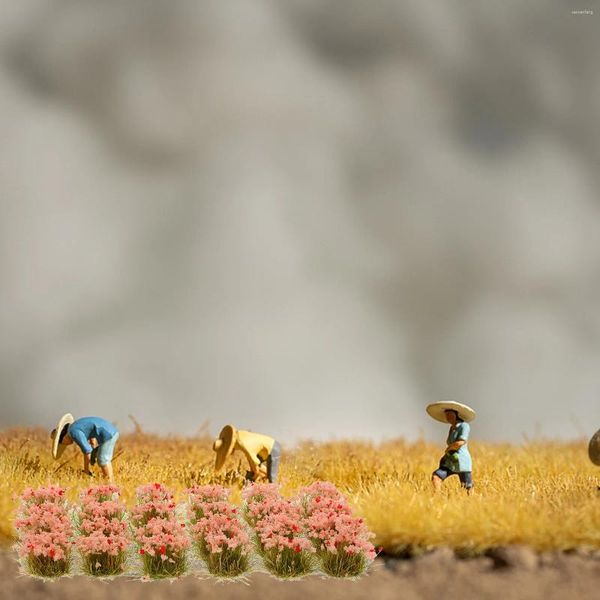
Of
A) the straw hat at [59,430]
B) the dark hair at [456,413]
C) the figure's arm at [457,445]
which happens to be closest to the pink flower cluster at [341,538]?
the figure's arm at [457,445]

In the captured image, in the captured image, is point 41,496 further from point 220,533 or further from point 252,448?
point 252,448

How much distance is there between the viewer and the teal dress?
927 cm

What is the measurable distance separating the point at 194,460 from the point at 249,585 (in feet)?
16.1

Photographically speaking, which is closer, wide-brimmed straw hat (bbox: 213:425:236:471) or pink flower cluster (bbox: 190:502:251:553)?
pink flower cluster (bbox: 190:502:251:553)

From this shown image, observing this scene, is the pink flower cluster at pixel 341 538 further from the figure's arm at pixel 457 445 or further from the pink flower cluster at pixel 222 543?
the figure's arm at pixel 457 445

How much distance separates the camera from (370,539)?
7.48 m

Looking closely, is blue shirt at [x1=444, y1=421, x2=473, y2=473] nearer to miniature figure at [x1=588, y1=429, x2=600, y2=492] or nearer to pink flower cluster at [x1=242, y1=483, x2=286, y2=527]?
miniature figure at [x1=588, y1=429, x2=600, y2=492]

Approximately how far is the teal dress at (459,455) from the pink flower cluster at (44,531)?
3710mm

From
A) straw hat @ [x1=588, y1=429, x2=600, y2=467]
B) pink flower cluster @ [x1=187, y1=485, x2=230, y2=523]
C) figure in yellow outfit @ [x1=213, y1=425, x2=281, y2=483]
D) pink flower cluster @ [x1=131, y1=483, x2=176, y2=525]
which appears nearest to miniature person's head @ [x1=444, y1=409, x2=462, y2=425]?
straw hat @ [x1=588, y1=429, x2=600, y2=467]

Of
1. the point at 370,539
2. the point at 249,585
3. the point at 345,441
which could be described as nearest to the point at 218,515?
the point at 249,585

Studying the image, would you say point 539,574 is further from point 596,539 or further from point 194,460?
point 194,460

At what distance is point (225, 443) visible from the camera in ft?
31.4

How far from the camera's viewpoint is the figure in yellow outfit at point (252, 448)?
953 cm

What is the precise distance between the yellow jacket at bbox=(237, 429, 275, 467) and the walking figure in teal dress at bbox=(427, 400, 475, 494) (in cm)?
172
